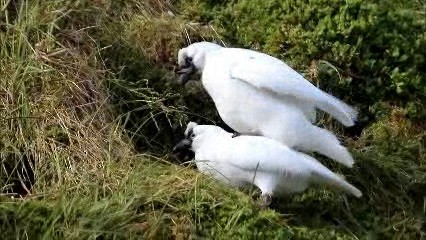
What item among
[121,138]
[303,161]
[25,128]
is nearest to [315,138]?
[303,161]

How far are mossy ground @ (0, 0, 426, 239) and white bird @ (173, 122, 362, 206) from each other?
63 millimetres

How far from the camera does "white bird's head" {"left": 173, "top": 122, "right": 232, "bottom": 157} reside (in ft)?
15.9

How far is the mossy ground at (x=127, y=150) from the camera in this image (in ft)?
14.7

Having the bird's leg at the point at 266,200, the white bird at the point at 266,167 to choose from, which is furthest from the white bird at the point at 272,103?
the bird's leg at the point at 266,200

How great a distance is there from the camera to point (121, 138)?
5.02 m

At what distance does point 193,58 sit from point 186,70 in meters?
0.09

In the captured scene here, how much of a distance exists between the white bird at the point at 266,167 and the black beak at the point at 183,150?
0.80 feet

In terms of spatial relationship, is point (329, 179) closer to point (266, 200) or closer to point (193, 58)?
point (266, 200)

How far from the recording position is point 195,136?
4.94 m

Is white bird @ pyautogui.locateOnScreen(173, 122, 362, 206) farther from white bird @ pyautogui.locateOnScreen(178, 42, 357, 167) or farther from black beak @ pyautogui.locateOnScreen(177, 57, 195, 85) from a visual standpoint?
black beak @ pyautogui.locateOnScreen(177, 57, 195, 85)

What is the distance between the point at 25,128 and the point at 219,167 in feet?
3.00

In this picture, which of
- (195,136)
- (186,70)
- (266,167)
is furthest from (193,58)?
(266,167)

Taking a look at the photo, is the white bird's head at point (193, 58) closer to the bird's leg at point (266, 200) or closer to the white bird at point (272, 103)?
the white bird at point (272, 103)

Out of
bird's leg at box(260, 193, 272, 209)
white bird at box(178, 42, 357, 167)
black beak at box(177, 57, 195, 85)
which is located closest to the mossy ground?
bird's leg at box(260, 193, 272, 209)
